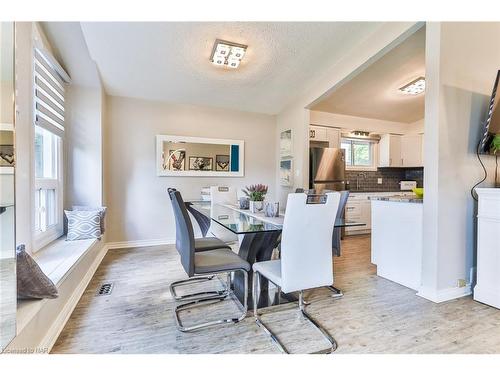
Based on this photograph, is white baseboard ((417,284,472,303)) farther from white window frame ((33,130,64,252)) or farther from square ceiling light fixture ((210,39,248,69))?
white window frame ((33,130,64,252))

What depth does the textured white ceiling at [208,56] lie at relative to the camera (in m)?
2.77

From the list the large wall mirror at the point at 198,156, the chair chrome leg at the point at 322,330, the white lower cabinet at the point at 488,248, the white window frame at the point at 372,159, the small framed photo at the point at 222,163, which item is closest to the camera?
the chair chrome leg at the point at 322,330

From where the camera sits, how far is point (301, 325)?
186 cm

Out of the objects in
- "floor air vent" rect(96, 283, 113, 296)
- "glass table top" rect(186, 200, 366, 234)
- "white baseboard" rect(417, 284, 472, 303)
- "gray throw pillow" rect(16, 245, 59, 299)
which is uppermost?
"glass table top" rect(186, 200, 366, 234)

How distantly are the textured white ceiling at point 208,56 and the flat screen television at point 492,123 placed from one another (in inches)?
54.1

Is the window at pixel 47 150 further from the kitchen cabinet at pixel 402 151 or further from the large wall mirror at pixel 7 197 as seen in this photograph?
the kitchen cabinet at pixel 402 151

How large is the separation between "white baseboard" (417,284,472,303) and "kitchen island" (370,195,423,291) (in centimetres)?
13

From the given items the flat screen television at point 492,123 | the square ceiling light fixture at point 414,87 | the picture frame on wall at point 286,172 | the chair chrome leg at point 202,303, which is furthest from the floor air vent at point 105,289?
the square ceiling light fixture at point 414,87

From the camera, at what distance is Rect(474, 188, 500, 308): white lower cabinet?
216cm

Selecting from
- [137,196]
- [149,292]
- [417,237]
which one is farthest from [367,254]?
[137,196]

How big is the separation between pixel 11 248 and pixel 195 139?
326 centimetres

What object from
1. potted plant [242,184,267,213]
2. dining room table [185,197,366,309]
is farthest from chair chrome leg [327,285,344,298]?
potted plant [242,184,267,213]

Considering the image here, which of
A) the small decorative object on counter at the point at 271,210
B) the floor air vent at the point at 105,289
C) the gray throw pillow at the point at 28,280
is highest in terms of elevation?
the small decorative object on counter at the point at 271,210

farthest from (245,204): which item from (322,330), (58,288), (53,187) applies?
(53,187)
